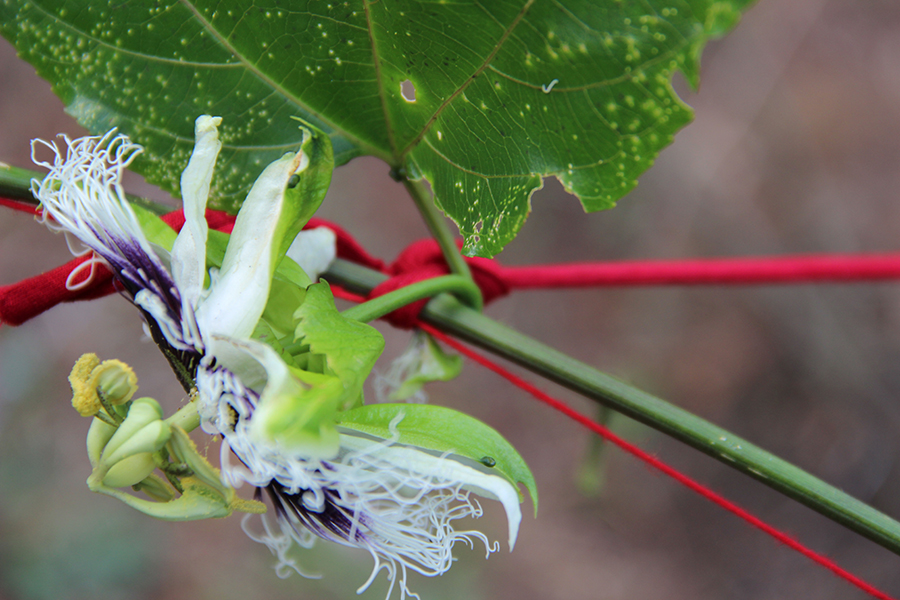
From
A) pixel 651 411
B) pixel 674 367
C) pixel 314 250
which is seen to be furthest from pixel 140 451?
pixel 674 367

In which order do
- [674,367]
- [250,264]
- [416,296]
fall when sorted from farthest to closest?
[674,367] → [416,296] → [250,264]

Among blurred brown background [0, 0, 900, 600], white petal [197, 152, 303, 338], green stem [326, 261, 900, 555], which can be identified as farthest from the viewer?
blurred brown background [0, 0, 900, 600]

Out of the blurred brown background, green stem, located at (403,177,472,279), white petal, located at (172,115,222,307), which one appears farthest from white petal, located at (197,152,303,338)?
the blurred brown background

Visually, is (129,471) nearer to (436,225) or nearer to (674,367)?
(436,225)

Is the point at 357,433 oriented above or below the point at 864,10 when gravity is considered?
below

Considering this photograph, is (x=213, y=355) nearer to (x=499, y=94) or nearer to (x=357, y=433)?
(x=357, y=433)

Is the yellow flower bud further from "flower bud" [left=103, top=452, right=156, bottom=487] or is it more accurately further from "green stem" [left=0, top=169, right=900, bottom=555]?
"green stem" [left=0, top=169, right=900, bottom=555]

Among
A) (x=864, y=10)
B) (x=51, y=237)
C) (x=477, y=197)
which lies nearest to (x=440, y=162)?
(x=477, y=197)
